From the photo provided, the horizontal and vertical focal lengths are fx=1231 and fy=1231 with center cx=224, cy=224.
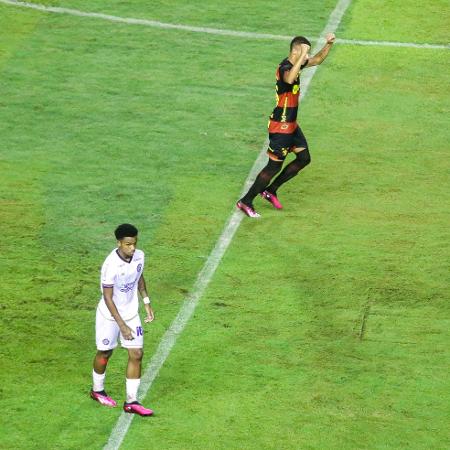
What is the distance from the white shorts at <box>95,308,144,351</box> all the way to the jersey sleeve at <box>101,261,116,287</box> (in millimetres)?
422

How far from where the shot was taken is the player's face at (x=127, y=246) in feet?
36.4

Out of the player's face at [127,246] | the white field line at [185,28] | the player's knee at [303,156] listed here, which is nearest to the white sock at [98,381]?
the player's face at [127,246]

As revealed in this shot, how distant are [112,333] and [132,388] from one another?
548 mm

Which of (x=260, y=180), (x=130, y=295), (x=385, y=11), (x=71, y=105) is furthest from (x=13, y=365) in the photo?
(x=385, y=11)

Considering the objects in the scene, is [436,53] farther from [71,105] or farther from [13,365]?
[13,365]

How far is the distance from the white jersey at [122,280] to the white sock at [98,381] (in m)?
0.61

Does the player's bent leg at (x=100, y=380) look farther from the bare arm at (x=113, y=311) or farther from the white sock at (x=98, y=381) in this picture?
the bare arm at (x=113, y=311)

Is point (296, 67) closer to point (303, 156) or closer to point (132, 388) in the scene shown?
point (303, 156)

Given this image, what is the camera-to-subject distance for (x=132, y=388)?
1153 centimetres

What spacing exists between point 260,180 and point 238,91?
460cm

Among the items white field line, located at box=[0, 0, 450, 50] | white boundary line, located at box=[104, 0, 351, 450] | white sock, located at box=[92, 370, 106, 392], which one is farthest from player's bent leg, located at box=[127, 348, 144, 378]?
white field line, located at box=[0, 0, 450, 50]

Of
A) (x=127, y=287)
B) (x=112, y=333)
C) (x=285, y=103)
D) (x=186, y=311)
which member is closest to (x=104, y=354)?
(x=112, y=333)

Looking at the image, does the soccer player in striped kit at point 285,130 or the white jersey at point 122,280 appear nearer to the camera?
the white jersey at point 122,280

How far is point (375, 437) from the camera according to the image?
11.4m
